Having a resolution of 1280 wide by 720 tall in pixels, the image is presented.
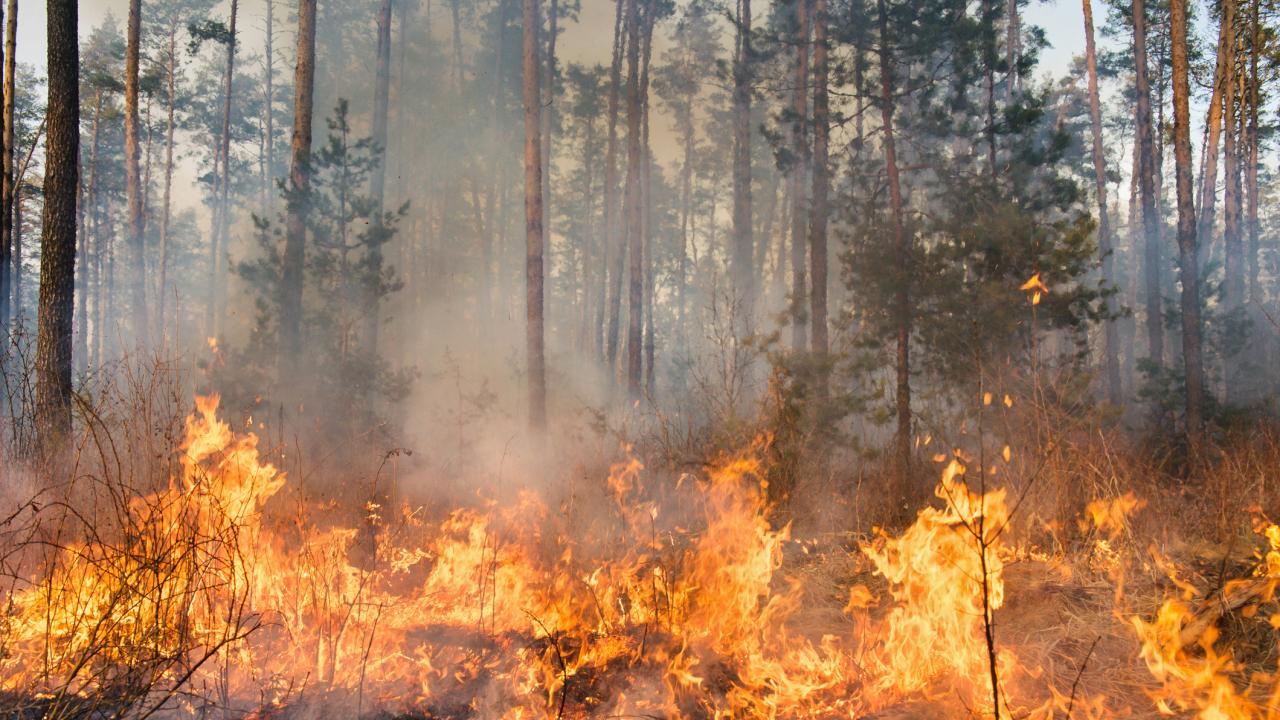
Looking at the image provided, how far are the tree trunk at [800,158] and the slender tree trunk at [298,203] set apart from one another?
27.3ft

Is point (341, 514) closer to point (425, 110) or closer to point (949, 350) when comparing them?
point (949, 350)

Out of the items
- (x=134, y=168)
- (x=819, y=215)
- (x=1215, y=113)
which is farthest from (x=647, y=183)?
(x=1215, y=113)

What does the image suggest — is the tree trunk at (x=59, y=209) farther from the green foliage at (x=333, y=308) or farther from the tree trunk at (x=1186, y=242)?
the tree trunk at (x=1186, y=242)

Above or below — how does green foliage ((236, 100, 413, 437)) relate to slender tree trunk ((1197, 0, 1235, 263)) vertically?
below

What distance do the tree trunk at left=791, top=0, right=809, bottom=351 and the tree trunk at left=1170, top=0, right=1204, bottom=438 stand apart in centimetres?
579

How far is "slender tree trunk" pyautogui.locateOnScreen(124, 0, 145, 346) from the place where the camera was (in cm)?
1520

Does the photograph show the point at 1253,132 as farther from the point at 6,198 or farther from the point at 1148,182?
the point at 6,198

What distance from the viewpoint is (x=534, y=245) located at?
11969 millimetres

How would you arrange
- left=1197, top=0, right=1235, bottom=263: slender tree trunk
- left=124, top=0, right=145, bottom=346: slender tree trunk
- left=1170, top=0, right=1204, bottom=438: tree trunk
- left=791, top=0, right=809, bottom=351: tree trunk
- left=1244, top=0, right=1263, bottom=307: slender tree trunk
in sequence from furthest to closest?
left=1244, top=0, right=1263, bottom=307: slender tree trunk < left=124, top=0, right=145, bottom=346: slender tree trunk < left=1197, top=0, right=1235, bottom=263: slender tree trunk < left=791, top=0, right=809, bottom=351: tree trunk < left=1170, top=0, right=1204, bottom=438: tree trunk

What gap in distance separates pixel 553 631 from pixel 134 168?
19131 millimetres

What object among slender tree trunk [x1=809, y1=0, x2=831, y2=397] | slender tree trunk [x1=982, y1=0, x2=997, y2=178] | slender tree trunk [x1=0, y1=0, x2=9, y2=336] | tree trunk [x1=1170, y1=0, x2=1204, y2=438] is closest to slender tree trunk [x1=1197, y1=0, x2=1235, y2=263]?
tree trunk [x1=1170, y1=0, x2=1204, y2=438]

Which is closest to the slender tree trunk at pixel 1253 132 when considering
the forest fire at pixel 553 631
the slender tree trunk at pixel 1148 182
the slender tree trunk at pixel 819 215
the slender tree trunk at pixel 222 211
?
the slender tree trunk at pixel 1148 182

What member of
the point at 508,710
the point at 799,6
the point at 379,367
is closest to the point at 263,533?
the point at 508,710

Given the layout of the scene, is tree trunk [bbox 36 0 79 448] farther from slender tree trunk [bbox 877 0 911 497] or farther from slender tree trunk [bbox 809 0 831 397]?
slender tree trunk [bbox 809 0 831 397]
